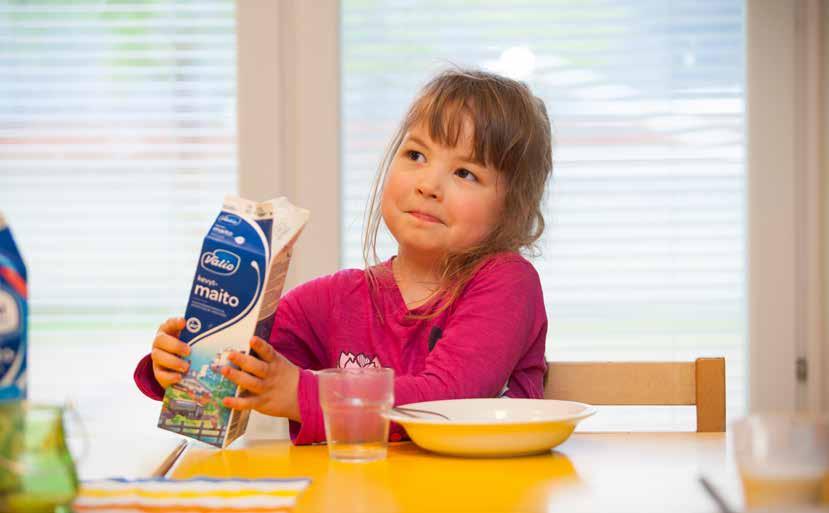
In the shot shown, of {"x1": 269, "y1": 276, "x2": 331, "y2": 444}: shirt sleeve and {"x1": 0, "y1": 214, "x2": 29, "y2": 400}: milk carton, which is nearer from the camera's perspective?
{"x1": 0, "y1": 214, "x2": 29, "y2": 400}: milk carton

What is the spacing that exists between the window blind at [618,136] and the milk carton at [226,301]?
4.30 ft

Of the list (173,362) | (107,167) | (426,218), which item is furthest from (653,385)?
(107,167)

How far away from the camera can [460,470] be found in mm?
902

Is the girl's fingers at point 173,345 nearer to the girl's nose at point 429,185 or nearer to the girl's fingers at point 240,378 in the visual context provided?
the girl's fingers at point 240,378

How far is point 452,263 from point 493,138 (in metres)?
0.18

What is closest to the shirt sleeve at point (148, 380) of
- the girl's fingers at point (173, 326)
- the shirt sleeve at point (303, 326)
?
the girl's fingers at point (173, 326)

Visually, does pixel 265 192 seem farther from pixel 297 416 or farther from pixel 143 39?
pixel 297 416

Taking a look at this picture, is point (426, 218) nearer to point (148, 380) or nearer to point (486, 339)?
point (486, 339)

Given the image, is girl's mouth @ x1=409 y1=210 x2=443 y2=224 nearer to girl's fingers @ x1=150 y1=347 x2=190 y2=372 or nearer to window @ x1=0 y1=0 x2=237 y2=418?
girl's fingers @ x1=150 y1=347 x2=190 y2=372

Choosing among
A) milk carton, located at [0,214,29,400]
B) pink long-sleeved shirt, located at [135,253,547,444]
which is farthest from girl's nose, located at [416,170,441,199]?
milk carton, located at [0,214,29,400]

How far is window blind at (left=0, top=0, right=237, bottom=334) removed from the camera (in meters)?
2.35

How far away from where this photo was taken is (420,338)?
1353 millimetres

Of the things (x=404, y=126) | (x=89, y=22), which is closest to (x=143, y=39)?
(x=89, y=22)

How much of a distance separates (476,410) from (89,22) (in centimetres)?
169
